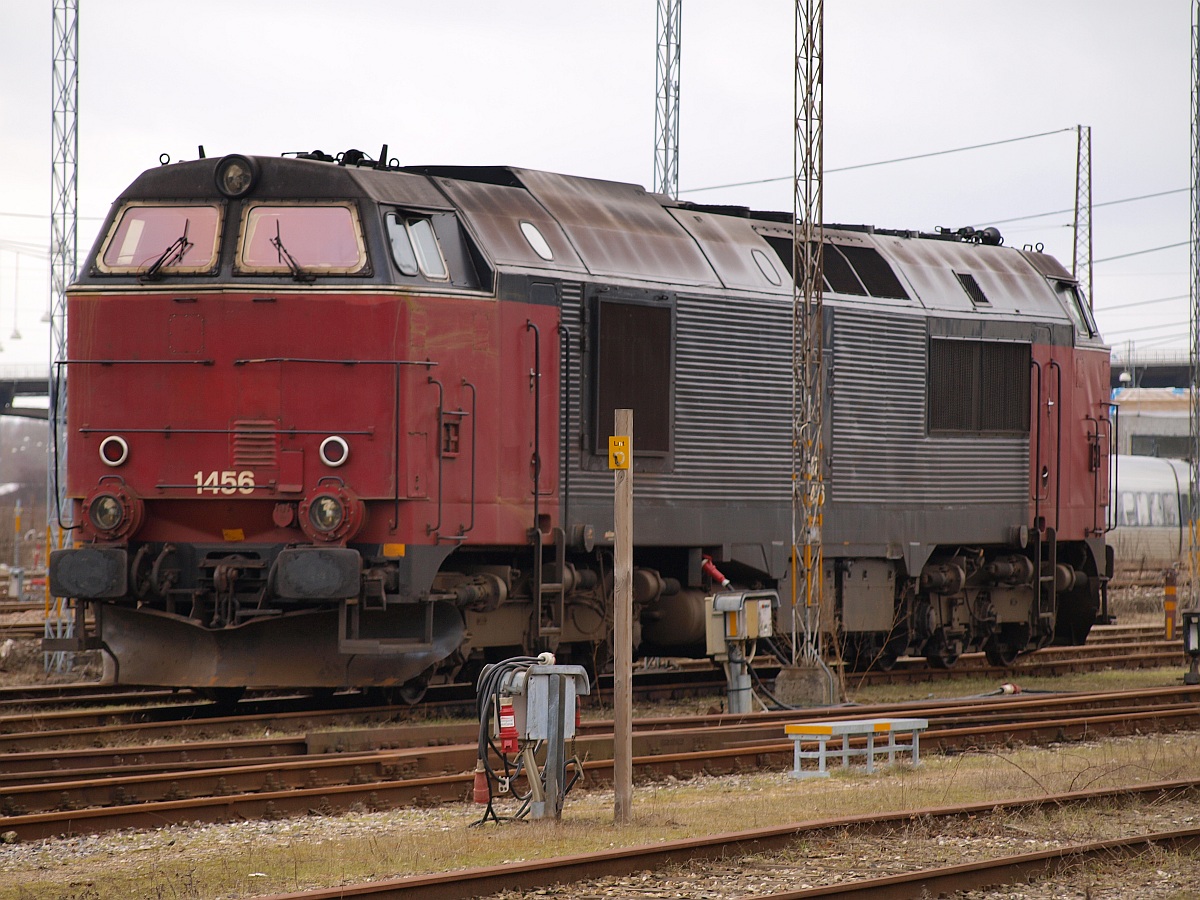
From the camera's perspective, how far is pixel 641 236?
1662cm

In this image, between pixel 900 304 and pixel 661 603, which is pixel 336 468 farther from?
pixel 900 304

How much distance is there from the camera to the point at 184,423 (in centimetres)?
1413

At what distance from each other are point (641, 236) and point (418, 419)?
3.68 metres

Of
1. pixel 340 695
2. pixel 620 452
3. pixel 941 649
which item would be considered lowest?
pixel 340 695

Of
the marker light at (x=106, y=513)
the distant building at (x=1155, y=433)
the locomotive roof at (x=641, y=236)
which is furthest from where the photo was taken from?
the distant building at (x=1155, y=433)

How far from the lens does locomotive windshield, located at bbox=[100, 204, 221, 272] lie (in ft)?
47.0

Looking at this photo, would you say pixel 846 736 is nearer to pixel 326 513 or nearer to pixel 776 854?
pixel 776 854

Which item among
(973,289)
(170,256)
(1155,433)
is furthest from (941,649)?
(1155,433)

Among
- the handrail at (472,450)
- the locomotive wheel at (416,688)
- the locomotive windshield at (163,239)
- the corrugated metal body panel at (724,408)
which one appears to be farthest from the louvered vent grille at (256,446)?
the corrugated metal body panel at (724,408)

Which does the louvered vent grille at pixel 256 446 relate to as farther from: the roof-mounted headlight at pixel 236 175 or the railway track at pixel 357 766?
the railway track at pixel 357 766

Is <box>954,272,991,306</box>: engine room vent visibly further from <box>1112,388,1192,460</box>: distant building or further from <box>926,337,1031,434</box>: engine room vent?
<box>1112,388,1192,460</box>: distant building

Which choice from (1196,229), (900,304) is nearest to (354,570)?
(900,304)

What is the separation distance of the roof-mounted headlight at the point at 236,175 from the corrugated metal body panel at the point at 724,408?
3104mm

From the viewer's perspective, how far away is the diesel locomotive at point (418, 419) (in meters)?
14.0
